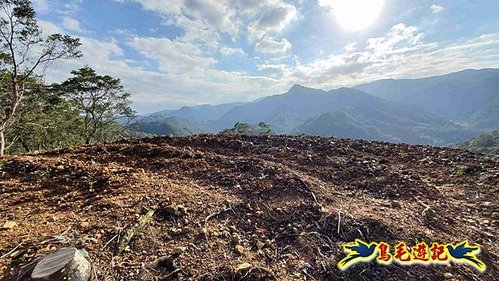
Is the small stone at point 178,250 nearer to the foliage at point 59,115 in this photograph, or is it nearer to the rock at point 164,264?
the rock at point 164,264

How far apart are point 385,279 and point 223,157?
164 inches

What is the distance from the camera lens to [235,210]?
4.54 meters

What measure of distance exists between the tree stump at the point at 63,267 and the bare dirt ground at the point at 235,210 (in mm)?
165

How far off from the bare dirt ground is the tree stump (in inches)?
→ 6.5

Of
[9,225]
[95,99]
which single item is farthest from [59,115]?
[9,225]

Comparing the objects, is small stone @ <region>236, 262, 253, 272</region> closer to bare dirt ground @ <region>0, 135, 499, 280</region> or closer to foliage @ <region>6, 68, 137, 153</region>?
bare dirt ground @ <region>0, 135, 499, 280</region>

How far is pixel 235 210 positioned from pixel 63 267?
2372 mm

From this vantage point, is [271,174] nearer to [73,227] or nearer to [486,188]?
[73,227]

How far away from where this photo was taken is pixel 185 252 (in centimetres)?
347

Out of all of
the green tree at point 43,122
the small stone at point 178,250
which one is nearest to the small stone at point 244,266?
the small stone at point 178,250

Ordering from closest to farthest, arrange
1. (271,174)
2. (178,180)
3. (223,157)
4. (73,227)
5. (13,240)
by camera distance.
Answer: (13,240), (73,227), (178,180), (271,174), (223,157)

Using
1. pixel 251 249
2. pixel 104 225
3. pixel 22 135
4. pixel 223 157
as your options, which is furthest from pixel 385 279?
pixel 22 135

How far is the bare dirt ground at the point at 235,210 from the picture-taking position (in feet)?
11.0

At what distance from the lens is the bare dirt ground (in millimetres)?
3363
